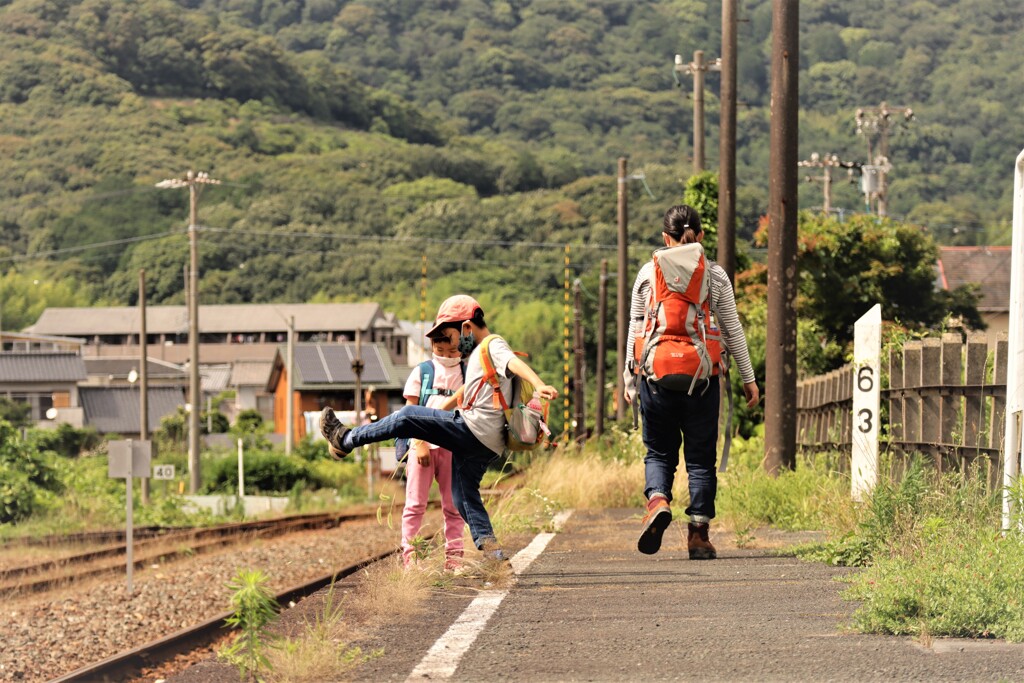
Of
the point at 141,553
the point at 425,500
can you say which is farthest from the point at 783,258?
the point at 141,553

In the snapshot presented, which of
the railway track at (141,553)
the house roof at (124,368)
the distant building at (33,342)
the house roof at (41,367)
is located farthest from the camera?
the house roof at (124,368)

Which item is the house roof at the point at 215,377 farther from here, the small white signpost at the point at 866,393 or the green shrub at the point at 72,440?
the small white signpost at the point at 866,393

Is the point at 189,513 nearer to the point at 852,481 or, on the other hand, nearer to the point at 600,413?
the point at 600,413

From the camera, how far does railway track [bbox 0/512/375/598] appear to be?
16.9m

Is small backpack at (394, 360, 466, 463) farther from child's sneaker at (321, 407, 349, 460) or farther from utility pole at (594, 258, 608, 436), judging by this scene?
utility pole at (594, 258, 608, 436)

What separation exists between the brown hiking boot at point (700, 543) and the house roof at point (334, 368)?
2859 inches

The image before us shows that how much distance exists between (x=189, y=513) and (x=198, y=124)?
14620 cm

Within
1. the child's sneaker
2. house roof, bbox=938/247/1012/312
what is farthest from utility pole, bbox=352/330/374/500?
the child's sneaker

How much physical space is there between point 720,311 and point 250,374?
368 ft

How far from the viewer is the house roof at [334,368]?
82.4 meters

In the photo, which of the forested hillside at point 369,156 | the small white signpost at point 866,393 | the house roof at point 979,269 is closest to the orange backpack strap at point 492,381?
the small white signpost at point 866,393

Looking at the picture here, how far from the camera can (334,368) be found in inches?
3314

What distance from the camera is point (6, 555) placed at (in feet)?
72.6

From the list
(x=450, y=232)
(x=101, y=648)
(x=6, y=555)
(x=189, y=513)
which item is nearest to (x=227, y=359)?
(x=450, y=232)
